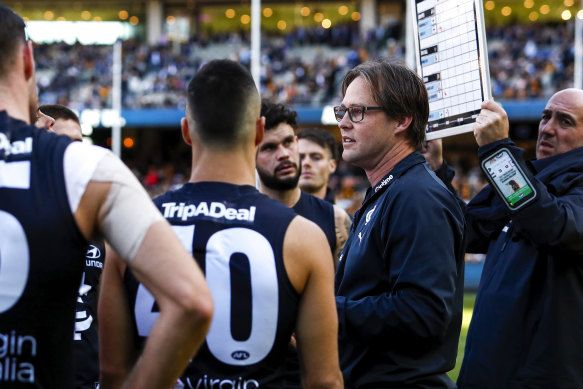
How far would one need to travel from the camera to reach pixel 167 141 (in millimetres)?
35656

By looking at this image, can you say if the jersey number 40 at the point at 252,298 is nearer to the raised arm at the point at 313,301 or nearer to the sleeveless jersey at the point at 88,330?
the raised arm at the point at 313,301

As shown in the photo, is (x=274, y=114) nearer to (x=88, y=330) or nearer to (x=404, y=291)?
(x=88, y=330)

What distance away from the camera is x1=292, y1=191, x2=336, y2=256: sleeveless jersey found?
4.70m

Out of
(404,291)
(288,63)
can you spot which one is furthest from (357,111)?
(288,63)

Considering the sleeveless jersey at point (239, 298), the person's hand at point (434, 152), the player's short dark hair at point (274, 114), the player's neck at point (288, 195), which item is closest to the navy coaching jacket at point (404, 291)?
the sleeveless jersey at point (239, 298)

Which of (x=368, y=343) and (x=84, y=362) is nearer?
(x=368, y=343)

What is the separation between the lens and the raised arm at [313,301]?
6.93ft

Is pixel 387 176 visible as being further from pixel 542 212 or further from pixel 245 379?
pixel 245 379

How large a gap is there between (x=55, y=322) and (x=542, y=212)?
81.7 inches

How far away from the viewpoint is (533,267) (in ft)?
10.5

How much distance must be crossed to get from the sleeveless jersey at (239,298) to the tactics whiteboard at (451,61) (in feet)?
4.63

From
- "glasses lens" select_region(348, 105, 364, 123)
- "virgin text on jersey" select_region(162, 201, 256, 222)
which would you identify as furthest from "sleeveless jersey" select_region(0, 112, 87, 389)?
"glasses lens" select_region(348, 105, 364, 123)

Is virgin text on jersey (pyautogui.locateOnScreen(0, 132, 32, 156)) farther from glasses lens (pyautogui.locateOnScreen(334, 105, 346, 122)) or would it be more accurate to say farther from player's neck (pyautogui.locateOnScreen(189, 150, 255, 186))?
glasses lens (pyautogui.locateOnScreen(334, 105, 346, 122))

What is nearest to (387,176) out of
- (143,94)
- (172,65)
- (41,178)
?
(41,178)
